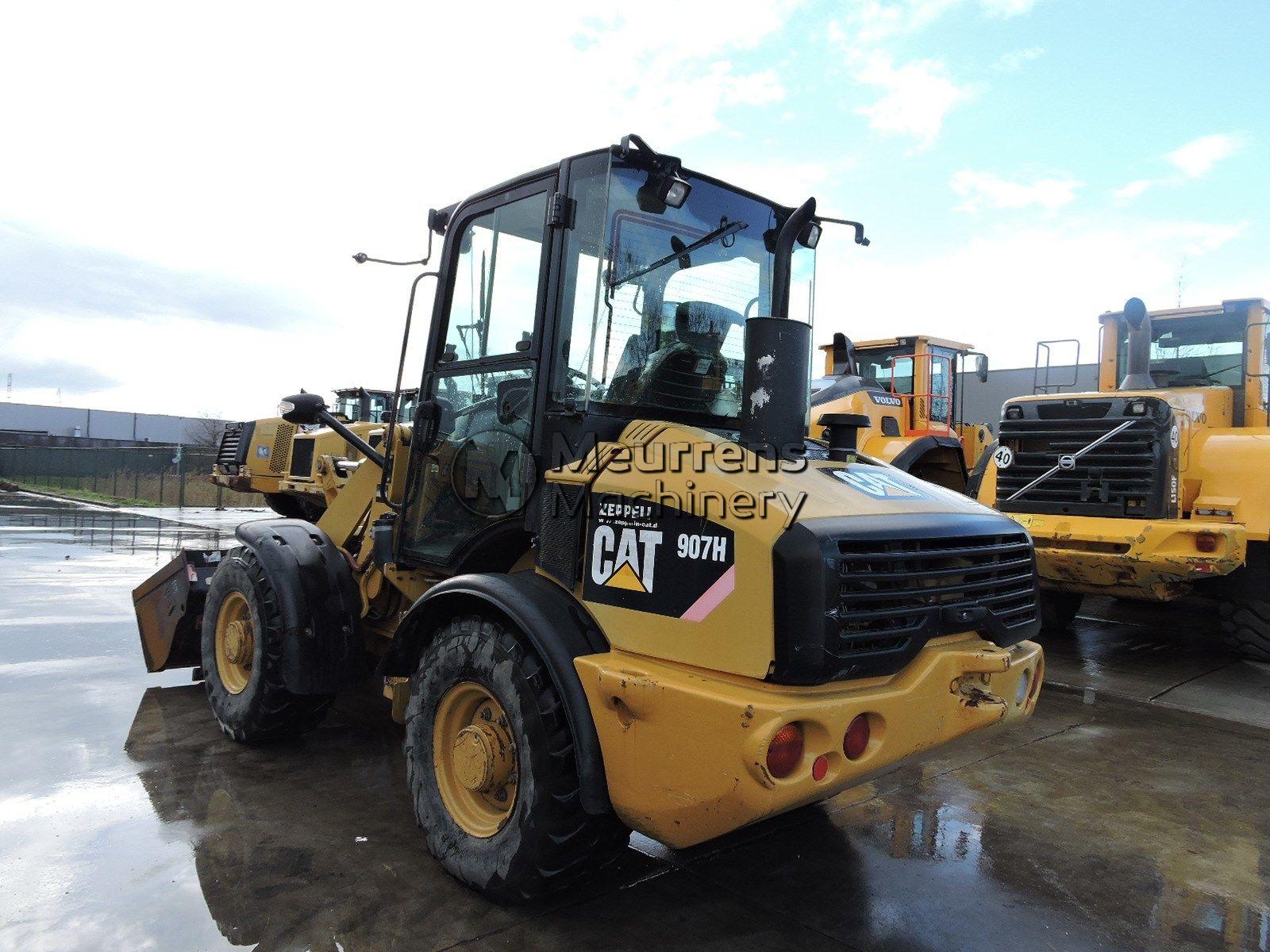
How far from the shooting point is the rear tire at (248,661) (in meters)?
4.08

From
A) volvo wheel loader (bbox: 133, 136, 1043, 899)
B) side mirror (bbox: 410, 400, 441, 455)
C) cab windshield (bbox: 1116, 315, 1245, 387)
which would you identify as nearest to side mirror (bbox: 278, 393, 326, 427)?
volvo wheel loader (bbox: 133, 136, 1043, 899)

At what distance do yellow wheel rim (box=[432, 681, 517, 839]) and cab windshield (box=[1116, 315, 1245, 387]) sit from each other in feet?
23.4

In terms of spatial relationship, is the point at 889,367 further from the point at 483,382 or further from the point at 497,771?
the point at 497,771

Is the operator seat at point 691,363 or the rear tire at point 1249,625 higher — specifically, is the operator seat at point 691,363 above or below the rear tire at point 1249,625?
above

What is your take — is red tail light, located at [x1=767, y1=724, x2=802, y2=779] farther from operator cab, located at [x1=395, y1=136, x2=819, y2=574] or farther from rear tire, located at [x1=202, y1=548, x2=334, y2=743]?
rear tire, located at [x1=202, y1=548, x2=334, y2=743]

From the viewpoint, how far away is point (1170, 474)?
6590 millimetres

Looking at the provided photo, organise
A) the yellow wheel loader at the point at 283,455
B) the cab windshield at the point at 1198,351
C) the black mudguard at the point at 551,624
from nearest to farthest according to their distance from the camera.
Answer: the black mudguard at the point at 551,624
the cab windshield at the point at 1198,351
the yellow wheel loader at the point at 283,455

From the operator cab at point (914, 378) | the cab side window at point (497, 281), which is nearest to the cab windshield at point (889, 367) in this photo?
the operator cab at point (914, 378)

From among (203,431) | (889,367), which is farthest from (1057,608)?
(203,431)

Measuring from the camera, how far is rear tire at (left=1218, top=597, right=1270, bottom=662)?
6590 millimetres

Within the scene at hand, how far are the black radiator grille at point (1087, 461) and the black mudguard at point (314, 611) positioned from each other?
539 centimetres

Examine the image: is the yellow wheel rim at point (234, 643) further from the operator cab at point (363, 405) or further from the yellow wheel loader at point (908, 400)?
the operator cab at point (363, 405)

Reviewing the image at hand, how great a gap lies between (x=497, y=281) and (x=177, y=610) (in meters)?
2.99

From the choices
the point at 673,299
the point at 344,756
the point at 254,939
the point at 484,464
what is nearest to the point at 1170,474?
the point at 673,299
